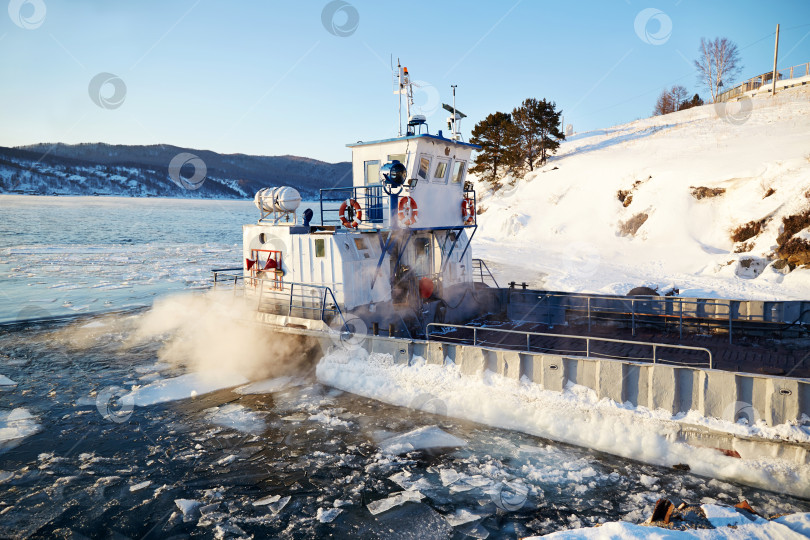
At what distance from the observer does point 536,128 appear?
52.8 meters

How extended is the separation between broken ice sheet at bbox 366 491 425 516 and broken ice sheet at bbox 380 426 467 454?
122 centimetres

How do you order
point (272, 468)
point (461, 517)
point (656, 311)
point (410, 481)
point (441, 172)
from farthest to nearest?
1. point (441, 172)
2. point (656, 311)
3. point (272, 468)
4. point (410, 481)
5. point (461, 517)

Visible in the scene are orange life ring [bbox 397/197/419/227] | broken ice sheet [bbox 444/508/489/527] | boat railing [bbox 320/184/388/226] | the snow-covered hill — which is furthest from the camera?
the snow-covered hill

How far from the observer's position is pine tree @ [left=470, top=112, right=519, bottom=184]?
173ft

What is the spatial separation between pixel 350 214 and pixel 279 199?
2.68 m

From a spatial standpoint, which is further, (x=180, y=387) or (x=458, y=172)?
(x=458, y=172)

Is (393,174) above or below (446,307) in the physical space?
above

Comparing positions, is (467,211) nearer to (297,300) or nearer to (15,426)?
(297,300)

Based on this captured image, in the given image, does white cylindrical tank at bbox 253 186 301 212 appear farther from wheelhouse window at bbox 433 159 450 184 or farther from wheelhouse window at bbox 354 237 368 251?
wheelhouse window at bbox 433 159 450 184

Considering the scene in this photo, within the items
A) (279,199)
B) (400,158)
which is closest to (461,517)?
(400,158)

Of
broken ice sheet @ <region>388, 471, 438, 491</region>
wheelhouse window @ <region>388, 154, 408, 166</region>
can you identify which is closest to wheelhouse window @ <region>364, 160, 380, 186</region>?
wheelhouse window @ <region>388, 154, 408, 166</region>

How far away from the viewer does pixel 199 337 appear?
14984 mm

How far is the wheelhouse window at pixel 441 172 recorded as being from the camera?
13539 millimetres

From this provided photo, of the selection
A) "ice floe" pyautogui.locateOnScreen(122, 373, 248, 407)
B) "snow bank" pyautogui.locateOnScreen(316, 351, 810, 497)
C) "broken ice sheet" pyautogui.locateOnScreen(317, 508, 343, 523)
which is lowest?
"broken ice sheet" pyautogui.locateOnScreen(317, 508, 343, 523)
